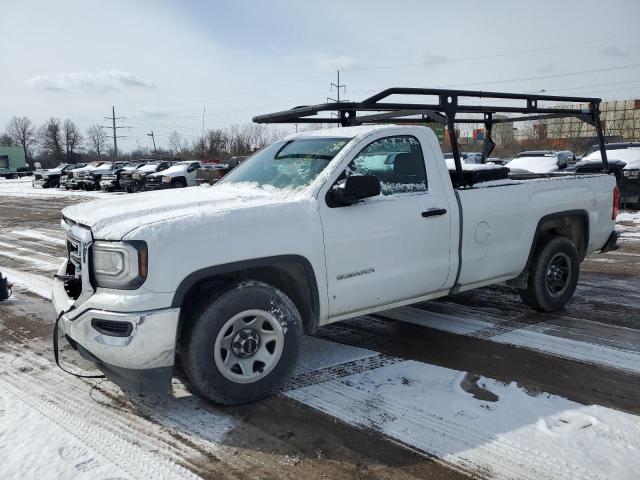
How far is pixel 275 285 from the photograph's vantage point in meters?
3.95

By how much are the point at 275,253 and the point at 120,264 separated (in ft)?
3.14

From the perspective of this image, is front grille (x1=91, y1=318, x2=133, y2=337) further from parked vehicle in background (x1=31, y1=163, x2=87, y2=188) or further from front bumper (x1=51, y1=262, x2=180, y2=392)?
parked vehicle in background (x1=31, y1=163, x2=87, y2=188)

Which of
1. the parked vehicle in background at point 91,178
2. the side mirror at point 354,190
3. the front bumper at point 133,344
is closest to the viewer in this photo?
the front bumper at point 133,344

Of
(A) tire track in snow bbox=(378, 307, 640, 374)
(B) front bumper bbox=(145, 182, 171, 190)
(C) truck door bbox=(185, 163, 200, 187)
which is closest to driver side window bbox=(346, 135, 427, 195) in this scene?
(A) tire track in snow bbox=(378, 307, 640, 374)

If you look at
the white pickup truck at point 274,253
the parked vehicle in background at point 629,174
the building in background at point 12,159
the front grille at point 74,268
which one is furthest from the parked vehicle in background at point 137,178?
the building in background at point 12,159

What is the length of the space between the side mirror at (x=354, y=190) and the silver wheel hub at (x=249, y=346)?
3.11 ft

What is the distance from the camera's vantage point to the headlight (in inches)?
124

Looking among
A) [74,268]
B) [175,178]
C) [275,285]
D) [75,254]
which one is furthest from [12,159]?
[275,285]

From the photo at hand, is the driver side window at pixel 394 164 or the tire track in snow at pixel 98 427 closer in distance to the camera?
the tire track in snow at pixel 98 427

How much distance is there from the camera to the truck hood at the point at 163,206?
10.9 ft

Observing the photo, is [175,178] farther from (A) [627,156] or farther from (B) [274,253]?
(B) [274,253]

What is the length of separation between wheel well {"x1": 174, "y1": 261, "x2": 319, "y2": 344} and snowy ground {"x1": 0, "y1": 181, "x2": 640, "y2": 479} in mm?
552

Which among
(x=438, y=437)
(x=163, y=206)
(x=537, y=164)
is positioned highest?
(x=537, y=164)

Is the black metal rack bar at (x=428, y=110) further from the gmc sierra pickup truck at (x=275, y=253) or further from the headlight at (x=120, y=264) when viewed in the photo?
the headlight at (x=120, y=264)
